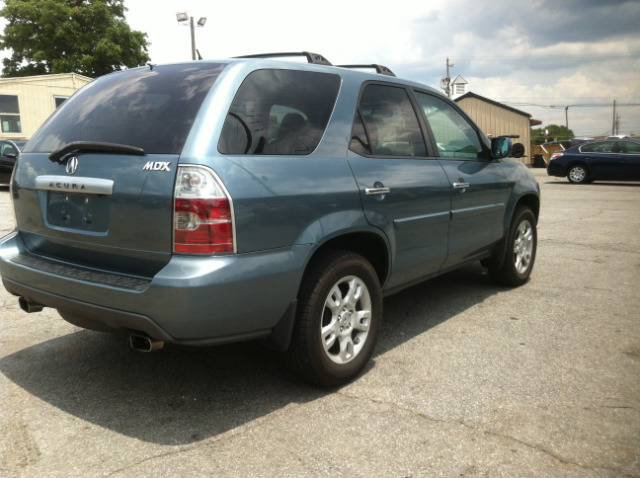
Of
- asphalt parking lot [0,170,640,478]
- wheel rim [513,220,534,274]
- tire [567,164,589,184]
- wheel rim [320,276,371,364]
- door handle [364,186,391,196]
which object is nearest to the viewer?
asphalt parking lot [0,170,640,478]

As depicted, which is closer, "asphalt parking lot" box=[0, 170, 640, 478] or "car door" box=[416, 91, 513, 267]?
"asphalt parking lot" box=[0, 170, 640, 478]

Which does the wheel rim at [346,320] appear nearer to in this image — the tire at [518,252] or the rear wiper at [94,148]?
the rear wiper at [94,148]

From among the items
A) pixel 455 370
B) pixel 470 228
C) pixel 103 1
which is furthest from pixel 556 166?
pixel 103 1

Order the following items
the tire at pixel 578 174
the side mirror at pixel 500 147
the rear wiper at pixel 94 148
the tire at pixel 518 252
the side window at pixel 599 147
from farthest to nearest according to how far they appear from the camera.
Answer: the tire at pixel 578 174 → the side window at pixel 599 147 → the tire at pixel 518 252 → the side mirror at pixel 500 147 → the rear wiper at pixel 94 148

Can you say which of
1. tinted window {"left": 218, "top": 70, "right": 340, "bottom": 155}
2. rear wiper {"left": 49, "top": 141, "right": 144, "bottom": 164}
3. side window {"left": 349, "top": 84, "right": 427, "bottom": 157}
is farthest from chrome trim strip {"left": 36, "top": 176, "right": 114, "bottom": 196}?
side window {"left": 349, "top": 84, "right": 427, "bottom": 157}

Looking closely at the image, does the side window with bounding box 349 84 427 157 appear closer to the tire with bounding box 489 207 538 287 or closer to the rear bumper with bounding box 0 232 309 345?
the rear bumper with bounding box 0 232 309 345

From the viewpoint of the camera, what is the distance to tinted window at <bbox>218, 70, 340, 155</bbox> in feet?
9.14

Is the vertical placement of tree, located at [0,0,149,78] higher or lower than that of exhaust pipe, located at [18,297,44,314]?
higher

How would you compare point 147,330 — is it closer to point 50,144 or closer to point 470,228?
point 50,144

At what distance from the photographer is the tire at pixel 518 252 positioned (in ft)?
17.0

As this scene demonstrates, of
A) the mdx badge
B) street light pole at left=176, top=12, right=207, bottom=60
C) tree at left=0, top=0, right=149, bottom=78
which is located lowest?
the mdx badge

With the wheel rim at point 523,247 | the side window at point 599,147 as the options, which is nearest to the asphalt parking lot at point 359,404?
the wheel rim at point 523,247

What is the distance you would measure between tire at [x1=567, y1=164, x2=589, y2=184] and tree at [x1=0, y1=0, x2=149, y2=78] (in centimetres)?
2508

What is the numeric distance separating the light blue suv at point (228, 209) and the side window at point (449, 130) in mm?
446
